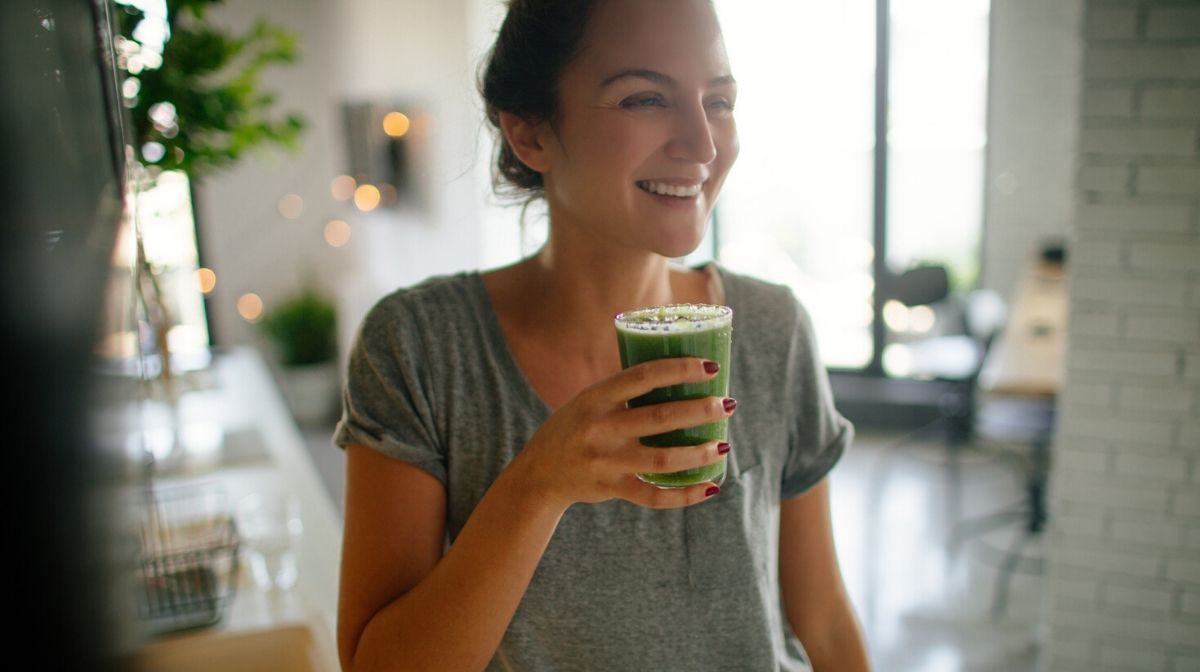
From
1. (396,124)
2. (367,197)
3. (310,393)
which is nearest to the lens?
(396,124)

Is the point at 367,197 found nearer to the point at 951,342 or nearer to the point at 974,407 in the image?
the point at 951,342

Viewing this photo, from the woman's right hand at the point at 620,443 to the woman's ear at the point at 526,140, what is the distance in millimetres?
403

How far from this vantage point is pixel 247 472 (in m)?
2.92

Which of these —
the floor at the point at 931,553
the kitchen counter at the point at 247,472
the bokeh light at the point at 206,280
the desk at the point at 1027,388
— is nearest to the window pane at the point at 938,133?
the desk at the point at 1027,388

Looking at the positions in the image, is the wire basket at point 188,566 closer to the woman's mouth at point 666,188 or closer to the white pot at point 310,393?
the woman's mouth at point 666,188

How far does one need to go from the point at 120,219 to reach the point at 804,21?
535 cm

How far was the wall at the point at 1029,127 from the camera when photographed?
5.36 m

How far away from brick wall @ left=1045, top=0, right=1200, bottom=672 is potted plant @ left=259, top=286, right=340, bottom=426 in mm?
4969

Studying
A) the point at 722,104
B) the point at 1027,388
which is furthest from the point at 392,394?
the point at 1027,388

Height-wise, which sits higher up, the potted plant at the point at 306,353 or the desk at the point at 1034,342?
the desk at the point at 1034,342

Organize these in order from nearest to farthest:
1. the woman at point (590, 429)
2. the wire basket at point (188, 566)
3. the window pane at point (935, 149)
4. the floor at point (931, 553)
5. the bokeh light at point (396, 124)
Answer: the woman at point (590, 429) < the wire basket at point (188, 566) < the floor at point (931, 553) < the window pane at point (935, 149) < the bokeh light at point (396, 124)

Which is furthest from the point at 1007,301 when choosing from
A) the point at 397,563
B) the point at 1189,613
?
the point at 397,563

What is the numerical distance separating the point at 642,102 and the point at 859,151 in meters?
5.25

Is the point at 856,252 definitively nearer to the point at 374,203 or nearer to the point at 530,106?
the point at 374,203
